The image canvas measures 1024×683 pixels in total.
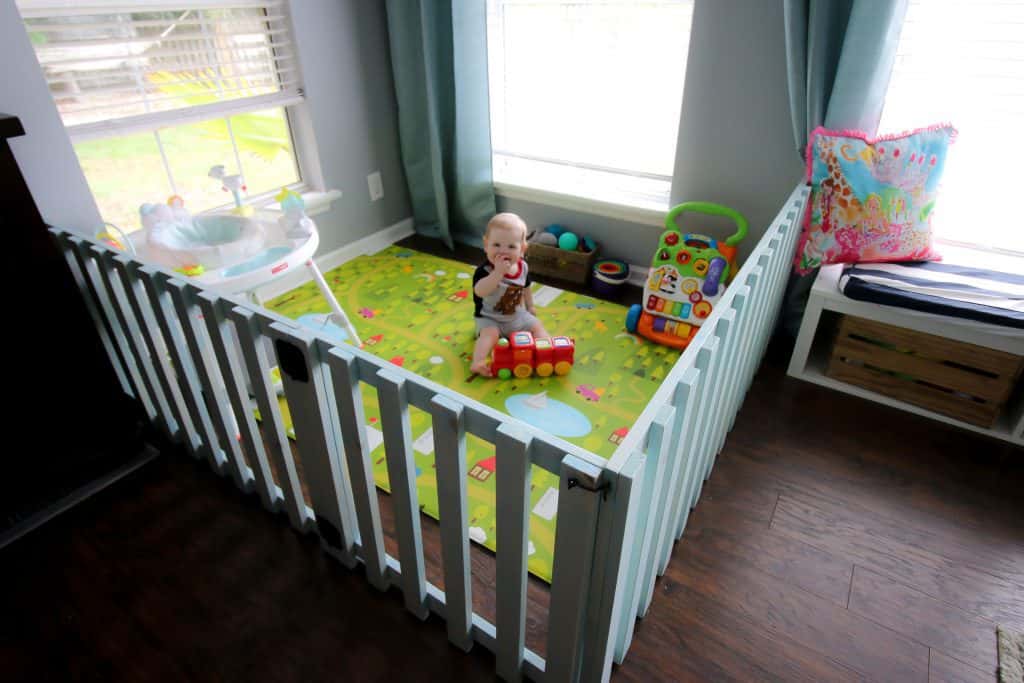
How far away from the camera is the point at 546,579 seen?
1279mm

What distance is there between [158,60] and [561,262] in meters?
1.67

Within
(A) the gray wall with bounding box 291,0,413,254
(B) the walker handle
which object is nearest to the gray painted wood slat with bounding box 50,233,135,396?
(A) the gray wall with bounding box 291,0,413,254

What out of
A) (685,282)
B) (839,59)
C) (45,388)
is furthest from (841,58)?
(45,388)

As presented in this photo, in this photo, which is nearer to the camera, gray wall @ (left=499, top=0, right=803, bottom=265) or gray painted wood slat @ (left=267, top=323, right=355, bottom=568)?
gray painted wood slat @ (left=267, top=323, right=355, bottom=568)

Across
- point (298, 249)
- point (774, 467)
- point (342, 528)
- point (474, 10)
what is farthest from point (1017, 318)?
point (474, 10)

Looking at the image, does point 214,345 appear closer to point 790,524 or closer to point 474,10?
point 790,524

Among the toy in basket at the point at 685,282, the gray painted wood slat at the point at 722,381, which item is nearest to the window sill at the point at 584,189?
the toy in basket at the point at 685,282

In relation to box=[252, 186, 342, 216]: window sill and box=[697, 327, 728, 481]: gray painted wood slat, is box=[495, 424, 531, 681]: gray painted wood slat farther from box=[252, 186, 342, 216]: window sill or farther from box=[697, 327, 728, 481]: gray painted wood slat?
box=[252, 186, 342, 216]: window sill

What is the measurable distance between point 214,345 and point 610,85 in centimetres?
189

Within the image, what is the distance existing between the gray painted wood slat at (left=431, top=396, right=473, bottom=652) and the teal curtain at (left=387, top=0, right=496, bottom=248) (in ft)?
6.73

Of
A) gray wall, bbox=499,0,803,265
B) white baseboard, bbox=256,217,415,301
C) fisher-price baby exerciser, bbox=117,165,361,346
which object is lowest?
white baseboard, bbox=256,217,415,301

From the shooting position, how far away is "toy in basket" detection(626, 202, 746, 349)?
202 cm

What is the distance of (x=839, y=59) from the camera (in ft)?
5.59

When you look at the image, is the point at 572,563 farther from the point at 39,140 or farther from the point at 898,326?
the point at 39,140
